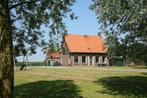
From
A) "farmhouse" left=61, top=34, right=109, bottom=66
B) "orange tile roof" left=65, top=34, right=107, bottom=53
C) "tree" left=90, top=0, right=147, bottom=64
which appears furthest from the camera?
"orange tile roof" left=65, top=34, right=107, bottom=53

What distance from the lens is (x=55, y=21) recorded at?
19.6 meters

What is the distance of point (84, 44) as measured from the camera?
86.6 meters

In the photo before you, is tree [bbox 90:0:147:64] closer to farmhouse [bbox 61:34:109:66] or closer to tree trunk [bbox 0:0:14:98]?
tree trunk [bbox 0:0:14:98]

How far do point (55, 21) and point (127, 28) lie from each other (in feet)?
18.3

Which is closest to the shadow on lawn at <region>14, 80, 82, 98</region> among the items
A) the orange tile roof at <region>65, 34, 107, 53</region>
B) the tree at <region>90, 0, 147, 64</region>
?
the tree at <region>90, 0, 147, 64</region>

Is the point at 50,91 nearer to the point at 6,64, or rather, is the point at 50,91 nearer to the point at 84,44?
the point at 6,64

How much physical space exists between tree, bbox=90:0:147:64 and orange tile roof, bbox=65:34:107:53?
187 feet

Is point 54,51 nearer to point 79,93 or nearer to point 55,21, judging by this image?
point 55,21

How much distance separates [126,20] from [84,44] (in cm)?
6419

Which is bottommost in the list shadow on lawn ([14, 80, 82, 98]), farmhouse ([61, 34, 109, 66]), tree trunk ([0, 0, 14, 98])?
shadow on lawn ([14, 80, 82, 98])

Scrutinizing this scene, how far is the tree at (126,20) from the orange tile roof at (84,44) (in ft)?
187

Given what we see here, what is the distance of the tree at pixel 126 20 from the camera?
2097 centimetres

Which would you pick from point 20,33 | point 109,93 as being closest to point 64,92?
point 109,93

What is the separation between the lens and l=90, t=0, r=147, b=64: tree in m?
21.0
